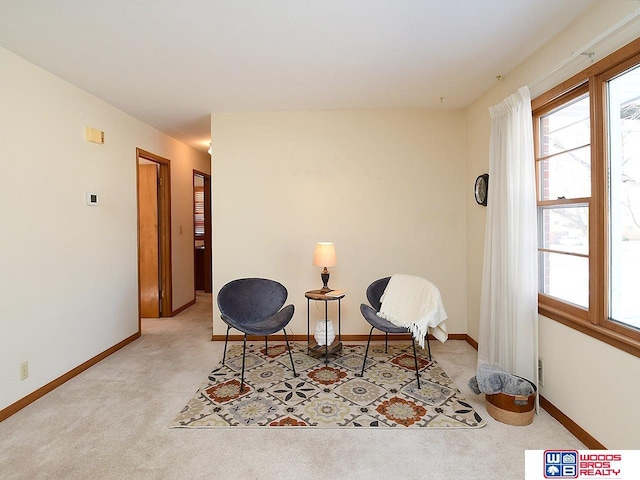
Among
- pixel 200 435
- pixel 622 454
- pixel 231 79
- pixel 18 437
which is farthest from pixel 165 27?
pixel 622 454

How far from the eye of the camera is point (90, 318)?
3338 millimetres

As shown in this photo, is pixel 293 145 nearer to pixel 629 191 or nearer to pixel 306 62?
pixel 306 62

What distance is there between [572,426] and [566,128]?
1957 millimetres

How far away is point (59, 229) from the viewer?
2939 mm

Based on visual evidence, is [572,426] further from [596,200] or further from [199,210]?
[199,210]

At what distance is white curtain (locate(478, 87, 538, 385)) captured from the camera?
2449 millimetres

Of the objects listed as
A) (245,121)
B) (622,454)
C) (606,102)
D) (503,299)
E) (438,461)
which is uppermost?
(245,121)

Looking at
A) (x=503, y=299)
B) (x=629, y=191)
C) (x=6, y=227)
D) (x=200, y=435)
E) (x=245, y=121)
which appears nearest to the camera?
(x=629, y=191)

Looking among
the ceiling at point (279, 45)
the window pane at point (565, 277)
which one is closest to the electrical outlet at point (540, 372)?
the window pane at point (565, 277)

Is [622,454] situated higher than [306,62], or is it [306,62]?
[306,62]

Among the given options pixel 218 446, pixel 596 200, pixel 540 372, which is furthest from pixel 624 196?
pixel 218 446

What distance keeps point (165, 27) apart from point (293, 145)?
1939mm

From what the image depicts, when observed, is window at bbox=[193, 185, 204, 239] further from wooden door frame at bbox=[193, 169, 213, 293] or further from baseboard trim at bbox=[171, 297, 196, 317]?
baseboard trim at bbox=[171, 297, 196, 317]

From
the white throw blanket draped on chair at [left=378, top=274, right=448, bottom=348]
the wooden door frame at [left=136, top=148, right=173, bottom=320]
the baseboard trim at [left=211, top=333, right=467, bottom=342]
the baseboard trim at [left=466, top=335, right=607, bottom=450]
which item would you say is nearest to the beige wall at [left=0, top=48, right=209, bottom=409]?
the wooden door frame at [left=136, top=148, right=173, bottom=320]
